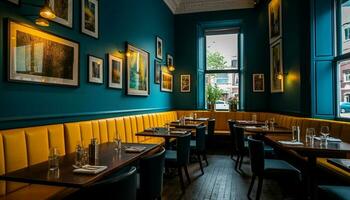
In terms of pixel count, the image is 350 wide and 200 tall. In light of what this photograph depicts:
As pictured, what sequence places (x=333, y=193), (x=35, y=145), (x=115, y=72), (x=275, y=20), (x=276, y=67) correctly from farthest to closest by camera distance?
(x=276, y=67), (x=275, y=20), (x=115, y=72), (x=35, y=145), (x=333, y=193)

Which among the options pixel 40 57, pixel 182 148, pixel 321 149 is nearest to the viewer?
pixel 321 149

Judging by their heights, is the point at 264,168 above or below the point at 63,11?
below

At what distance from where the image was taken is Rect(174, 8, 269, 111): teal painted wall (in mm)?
7738

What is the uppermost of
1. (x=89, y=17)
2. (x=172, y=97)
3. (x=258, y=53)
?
(x=258, y=53)

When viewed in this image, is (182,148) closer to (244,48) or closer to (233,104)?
(233,104)

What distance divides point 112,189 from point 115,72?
3349mm

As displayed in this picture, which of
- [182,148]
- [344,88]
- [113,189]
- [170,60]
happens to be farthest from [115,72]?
[344,88]

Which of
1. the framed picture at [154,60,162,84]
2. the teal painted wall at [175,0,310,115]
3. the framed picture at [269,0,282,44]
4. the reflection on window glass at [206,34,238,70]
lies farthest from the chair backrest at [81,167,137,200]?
the reflection on window glass at [206,34,238,70]

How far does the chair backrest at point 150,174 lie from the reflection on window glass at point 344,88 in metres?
3.99

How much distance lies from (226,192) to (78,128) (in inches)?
93.2

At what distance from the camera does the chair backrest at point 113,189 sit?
139 cm

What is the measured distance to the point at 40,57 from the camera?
2857 mm

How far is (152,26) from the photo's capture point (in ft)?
21.2

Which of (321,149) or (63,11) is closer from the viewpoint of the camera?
(321,149)
